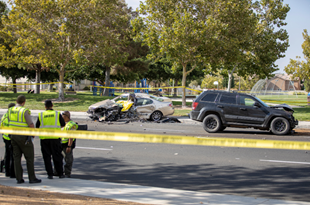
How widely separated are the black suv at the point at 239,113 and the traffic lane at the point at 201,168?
343 centimetres

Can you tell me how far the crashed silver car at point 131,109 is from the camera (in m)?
16.3

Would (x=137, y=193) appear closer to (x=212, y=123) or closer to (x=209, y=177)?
(x=209, y=177)

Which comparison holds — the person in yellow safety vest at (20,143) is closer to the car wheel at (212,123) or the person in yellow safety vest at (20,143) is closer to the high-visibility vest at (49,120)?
the high-visibility vest at (49,120)

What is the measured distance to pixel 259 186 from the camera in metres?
6.14

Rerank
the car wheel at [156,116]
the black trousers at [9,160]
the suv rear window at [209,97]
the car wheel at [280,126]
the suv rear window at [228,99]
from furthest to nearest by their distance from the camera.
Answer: the car wheel at [156,116]
the suv rear window at [209,97]
the suv rear window at [228,99]
the car wheel at [280,126]
the black trousers at [9,160]

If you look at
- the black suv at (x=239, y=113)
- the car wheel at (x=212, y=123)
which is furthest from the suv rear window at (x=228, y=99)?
the car wheel at (x=212, y=123)

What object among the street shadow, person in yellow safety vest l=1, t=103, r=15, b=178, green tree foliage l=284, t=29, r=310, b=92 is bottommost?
the street shadow

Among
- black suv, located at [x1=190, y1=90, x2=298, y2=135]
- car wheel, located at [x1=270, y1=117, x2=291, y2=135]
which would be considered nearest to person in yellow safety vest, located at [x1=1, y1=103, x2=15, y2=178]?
black suv, located at [x1=190, y1=90, x2=298, y2=135]

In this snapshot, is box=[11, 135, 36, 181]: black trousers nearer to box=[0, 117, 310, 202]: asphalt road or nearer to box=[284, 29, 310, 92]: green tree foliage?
box=[0, 117, 310, 202]: asphalt road

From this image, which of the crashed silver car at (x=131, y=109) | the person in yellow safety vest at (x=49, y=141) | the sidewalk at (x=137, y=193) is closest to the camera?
the sidewalk at (x=137, y=193)

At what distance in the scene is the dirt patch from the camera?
479 cm

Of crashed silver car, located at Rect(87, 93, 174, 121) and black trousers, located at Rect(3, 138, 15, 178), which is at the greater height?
crashed silver car, located at Rect(87, 93, 174, 121)

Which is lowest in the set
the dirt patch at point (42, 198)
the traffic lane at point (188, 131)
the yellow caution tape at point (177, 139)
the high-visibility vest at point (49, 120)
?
the dirt patch at point (42, 198)

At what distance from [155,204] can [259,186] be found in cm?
244
